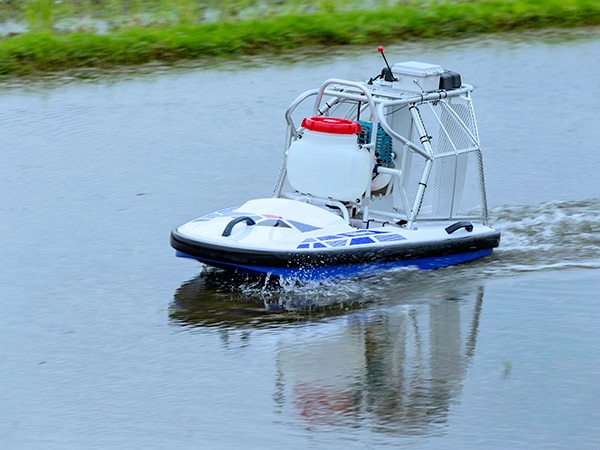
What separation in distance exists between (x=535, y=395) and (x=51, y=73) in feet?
40.8

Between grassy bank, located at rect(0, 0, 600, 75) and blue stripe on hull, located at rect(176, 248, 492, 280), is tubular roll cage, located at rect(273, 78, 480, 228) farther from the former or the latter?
grassy bank, located at rect(0, 0, 600, 75)

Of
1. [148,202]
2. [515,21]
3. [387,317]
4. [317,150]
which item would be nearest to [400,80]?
[317,150]

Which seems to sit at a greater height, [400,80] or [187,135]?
[400,80]

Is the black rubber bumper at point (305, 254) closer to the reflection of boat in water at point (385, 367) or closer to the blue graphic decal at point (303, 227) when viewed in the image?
the blue graphic decal at point (303, 227)

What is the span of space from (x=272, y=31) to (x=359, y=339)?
1186 cm

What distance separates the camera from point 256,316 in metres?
8.12

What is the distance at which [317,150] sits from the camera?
356 inches

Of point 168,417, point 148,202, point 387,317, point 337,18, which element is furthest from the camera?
point 337,18

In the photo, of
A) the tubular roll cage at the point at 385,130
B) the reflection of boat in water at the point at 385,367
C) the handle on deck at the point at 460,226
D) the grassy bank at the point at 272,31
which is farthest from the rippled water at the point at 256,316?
the grassy bank at the point at 272,31

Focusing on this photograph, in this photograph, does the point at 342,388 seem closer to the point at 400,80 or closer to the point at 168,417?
the point at 168,417

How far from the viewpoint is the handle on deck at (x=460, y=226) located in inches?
363

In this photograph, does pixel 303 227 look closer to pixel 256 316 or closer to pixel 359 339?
pixel 256 316

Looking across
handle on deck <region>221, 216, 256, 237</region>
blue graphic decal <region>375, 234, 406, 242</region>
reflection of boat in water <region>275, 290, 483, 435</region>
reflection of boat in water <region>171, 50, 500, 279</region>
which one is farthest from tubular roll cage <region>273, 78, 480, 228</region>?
reflection of boat in water <region>275, 290, 483, 435</region>

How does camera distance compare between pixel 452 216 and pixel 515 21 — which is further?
pixel 515 21
